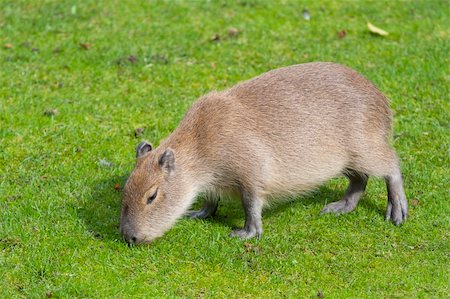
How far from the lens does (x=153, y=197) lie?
5941 mm

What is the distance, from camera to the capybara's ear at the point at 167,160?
19.5ft

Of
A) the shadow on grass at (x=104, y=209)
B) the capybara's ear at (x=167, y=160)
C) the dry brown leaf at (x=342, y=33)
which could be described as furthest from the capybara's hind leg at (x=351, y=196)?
the dry brown leaf at (x=342, y=33)

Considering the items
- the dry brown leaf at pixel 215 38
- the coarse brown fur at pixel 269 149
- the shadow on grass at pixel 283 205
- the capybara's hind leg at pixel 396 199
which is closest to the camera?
the coarse brown fur at pixel 269 149

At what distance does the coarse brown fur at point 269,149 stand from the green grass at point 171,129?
25 centimetres

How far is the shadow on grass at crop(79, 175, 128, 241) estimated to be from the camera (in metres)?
6.19

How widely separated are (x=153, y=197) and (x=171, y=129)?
1992mm

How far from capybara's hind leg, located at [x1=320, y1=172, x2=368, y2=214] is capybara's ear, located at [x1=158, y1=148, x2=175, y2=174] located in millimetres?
1439

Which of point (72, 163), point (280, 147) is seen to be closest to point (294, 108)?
point (280, 147)

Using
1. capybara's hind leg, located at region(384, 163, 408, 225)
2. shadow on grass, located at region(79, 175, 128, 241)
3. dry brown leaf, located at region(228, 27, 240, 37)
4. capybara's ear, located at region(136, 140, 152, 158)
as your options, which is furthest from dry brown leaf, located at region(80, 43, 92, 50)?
capybara's hind leg, located at region(384, 163, 408, 225)

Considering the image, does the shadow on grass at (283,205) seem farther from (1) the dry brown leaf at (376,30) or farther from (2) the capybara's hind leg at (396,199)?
(1) the dry brown leaf at (376,30)

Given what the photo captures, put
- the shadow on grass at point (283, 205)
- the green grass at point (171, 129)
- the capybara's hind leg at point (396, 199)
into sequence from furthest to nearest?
1. the shadow on grass at point (283, 205)
2. the capybara's hind leg at point (396, 199)
3. the green grass at point (171, 129)

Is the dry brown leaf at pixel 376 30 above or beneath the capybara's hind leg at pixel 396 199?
beneath

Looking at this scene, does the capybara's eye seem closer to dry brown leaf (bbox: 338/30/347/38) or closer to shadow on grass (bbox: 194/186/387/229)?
shadow on grass (bbox: 194/186/387/229)

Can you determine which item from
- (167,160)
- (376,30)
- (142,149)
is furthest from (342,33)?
(167,160)
